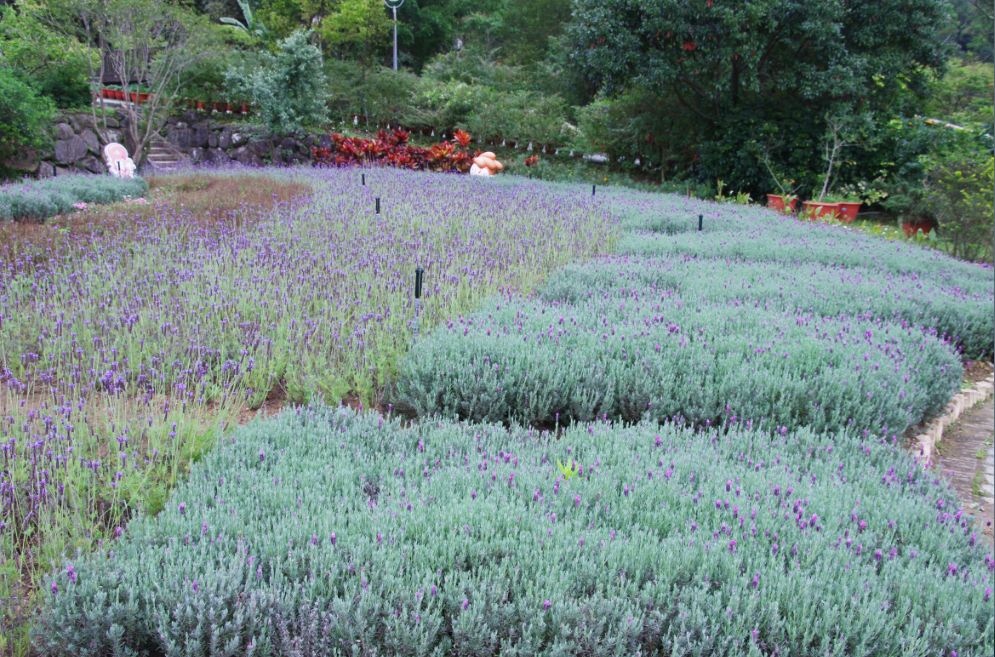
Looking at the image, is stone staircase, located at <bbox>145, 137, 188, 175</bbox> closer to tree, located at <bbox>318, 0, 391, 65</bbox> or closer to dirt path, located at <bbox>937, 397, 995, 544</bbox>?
tree, located at <bbox>318, 0, 391, 65</bbox>

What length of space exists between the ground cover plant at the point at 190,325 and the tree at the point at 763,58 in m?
7.28

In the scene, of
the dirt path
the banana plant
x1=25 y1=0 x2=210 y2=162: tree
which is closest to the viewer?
the dirt path

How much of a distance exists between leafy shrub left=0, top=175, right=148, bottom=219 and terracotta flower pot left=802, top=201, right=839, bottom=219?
35.6 ft

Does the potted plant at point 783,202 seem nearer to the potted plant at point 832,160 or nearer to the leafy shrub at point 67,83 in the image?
the potted plant at point 832,160

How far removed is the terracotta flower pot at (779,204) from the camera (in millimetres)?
13983

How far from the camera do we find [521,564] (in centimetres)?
241

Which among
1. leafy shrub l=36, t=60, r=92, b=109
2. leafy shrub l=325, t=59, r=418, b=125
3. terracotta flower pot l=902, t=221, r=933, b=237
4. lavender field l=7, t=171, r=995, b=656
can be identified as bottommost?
lavender field l=7, t=171, r=995, b=656

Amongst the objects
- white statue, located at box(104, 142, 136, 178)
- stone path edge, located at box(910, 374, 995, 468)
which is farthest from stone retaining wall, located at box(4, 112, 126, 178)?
stone path edge, located at box(910, 374, 995, 468)

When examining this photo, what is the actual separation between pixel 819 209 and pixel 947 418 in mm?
9459

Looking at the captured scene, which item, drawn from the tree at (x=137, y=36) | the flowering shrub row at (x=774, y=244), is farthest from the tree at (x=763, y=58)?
the tree at (x=137, y=36)

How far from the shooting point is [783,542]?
261 centimetres

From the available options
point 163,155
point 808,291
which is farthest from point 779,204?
point 163,155

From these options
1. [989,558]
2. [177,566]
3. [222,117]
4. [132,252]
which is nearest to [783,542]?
[989,558]

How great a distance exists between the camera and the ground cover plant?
3.04 metres
